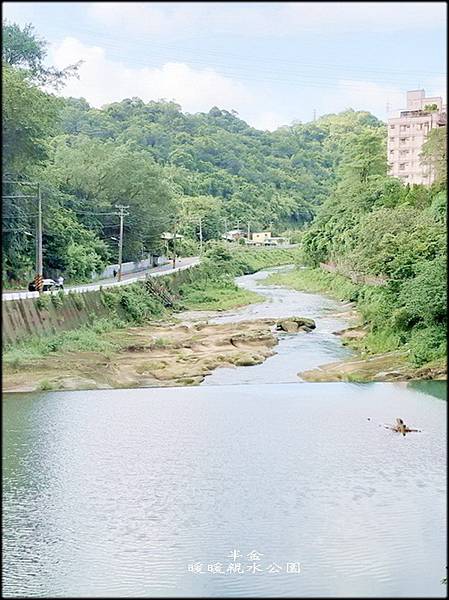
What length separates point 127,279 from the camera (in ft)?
52.8

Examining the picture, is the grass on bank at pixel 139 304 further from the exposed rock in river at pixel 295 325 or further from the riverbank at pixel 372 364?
the riverbank at pixel 372 364

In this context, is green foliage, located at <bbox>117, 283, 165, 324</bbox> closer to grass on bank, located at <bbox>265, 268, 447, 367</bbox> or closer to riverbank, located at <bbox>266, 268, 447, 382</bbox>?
riverbank, located at <bbox>266, 268, 447, 382</bbox>

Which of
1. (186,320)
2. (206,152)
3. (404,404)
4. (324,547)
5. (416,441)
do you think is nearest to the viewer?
(324,547)

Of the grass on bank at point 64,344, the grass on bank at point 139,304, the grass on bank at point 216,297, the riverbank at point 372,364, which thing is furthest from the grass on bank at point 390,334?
the grass on bank at point 64,344

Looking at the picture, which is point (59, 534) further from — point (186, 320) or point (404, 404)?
point (186, 320)

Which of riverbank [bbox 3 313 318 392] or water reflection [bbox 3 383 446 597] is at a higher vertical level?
riverbank [bbox 3 313 318 392]

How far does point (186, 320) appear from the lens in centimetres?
1483

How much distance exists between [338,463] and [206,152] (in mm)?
25458

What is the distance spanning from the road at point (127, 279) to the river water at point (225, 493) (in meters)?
2.14

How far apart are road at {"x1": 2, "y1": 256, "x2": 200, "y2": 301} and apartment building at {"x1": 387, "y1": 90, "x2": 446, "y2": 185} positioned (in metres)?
7.10

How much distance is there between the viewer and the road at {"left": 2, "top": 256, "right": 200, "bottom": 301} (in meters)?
10.9

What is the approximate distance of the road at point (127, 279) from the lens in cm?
1085

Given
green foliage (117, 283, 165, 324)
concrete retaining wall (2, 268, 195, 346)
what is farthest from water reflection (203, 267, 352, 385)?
concrete retaining wall (2, 268, 195, 346)

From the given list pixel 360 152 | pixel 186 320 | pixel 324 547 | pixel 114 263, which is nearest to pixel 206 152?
pixel 360 152
